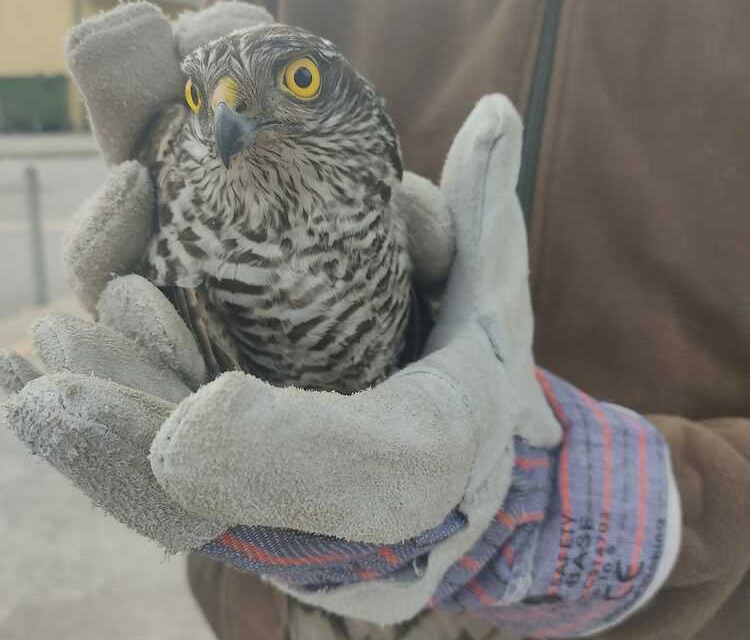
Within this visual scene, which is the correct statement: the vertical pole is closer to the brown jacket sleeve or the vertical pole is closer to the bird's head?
the bird's head

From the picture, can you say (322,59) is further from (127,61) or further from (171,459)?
(171,459)

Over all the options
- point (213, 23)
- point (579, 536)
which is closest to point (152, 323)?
point (213, 23)

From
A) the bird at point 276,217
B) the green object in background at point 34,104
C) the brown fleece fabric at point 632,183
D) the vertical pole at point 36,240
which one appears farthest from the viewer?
the green object in background at point 34,104

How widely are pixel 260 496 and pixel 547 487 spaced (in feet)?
1.44

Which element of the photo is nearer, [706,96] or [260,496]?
[260,496]

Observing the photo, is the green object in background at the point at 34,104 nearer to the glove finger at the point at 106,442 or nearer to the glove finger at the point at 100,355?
the glove finger at the point at 100,355

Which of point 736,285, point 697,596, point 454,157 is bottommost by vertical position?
point 697,596

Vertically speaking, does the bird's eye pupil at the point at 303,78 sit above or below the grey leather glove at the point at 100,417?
above

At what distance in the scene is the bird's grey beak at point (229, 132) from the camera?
61 cm

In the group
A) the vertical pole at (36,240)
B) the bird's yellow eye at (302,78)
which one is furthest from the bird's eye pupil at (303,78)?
the vertical pole at (36,240)

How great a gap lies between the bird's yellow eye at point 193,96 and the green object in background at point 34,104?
11596 millimetres

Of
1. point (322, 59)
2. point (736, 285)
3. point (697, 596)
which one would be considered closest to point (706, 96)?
point (736, 285)

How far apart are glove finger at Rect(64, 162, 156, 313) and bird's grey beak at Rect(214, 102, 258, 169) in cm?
11

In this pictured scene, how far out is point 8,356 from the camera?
0.44 meters
